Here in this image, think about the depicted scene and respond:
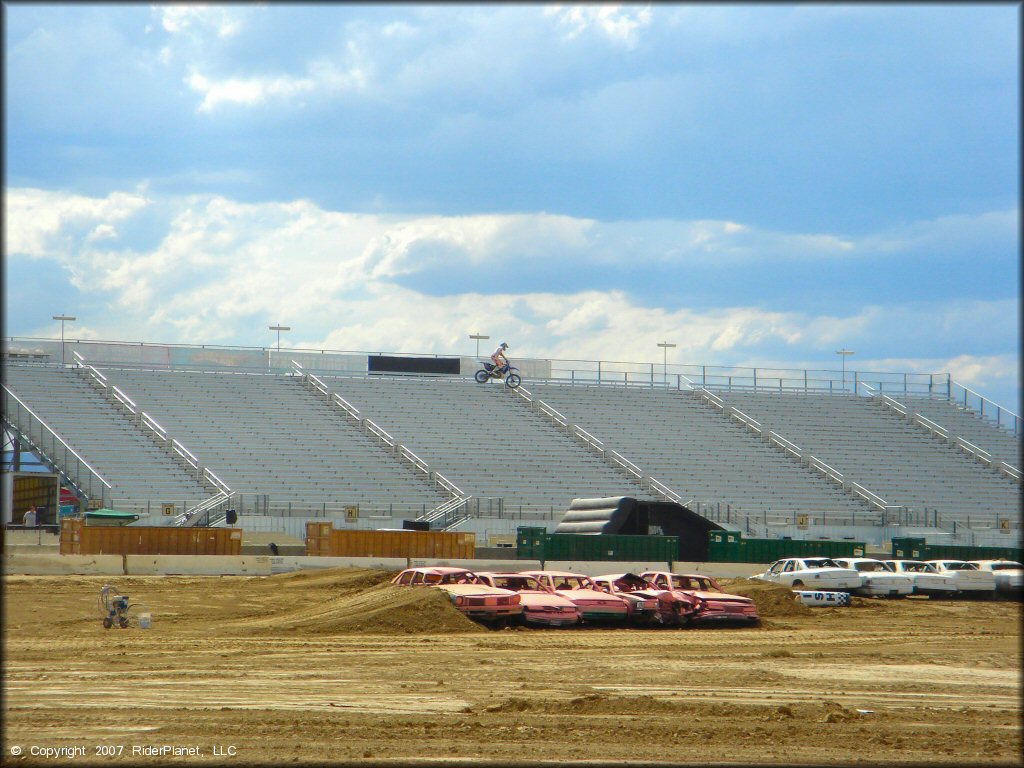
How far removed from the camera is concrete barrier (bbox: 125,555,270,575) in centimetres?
3450

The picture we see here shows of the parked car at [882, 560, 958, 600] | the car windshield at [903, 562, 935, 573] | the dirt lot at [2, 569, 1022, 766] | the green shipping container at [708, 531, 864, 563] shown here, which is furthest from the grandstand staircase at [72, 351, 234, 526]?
the car windshield at [903, 562, 935, 573]

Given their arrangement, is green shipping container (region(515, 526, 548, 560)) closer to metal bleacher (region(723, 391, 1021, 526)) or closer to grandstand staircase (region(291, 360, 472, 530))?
grandstand staircase (region(291, 360, 472, 530))

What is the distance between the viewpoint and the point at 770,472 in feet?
183

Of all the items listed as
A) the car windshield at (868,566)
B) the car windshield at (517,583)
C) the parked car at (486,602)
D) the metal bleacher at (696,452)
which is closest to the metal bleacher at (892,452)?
the metal bleacher at (696,452)

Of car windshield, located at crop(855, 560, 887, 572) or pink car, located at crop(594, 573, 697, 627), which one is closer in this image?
pink car, located at crop(594, 573, 697, 627)

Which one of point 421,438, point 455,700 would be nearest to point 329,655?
point 455,700

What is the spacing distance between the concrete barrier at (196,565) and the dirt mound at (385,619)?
30.2 ft

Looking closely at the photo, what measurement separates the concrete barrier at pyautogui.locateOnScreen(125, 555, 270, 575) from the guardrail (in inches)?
311

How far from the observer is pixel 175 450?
47312mm

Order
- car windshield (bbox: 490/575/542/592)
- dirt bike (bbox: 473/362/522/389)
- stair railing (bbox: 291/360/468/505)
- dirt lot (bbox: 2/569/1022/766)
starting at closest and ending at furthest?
dirt lot (bbox: 2/569/1022/766), car windshield (bbox: 490/575/542/592), stair railing (bbox: 291/360/468/505), dirt bike (bbox: 473/362/522/389)

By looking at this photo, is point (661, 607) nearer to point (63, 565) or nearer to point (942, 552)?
point (63, 565)

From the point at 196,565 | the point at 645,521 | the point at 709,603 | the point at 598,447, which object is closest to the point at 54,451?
the point at 196,565

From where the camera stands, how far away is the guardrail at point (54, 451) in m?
42.7

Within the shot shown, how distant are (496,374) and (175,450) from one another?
1923cm
